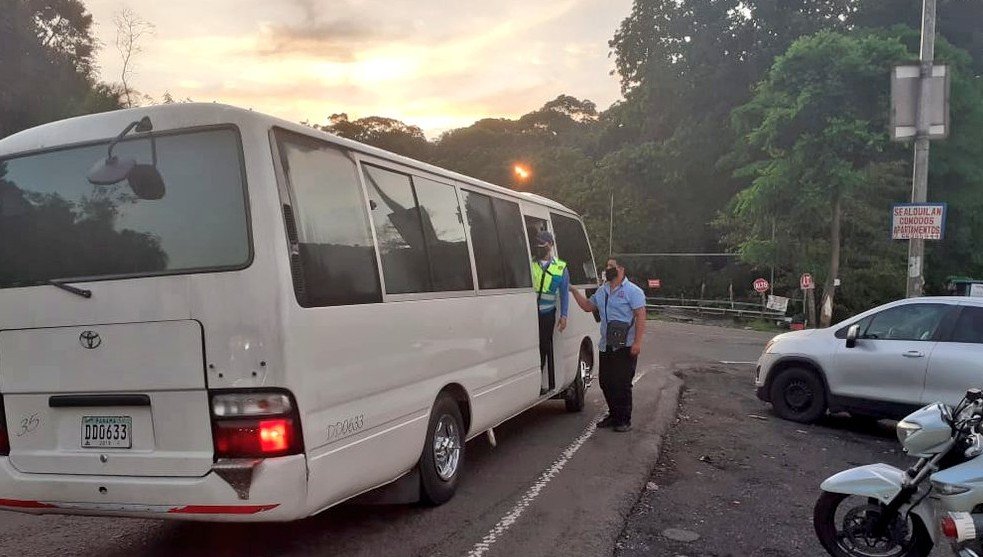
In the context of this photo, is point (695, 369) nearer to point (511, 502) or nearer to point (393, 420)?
point (511, 502)

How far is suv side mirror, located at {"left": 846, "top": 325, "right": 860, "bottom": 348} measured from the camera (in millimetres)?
8070

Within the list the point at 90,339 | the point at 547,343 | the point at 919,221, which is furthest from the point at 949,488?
the point at 919,221

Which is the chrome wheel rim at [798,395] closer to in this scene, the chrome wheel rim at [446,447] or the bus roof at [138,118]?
the chrome wheel rim at [446,447]

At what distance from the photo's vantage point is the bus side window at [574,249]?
8828mm

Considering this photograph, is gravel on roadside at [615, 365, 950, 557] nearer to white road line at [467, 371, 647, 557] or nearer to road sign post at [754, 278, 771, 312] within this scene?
white road line at [467, 371, 647, 557]

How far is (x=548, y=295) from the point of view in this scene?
7773 millimetres

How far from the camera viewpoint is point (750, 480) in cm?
627

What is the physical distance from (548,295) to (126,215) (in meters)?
4.62

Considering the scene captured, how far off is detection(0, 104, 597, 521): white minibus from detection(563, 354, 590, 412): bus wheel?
4499 mm

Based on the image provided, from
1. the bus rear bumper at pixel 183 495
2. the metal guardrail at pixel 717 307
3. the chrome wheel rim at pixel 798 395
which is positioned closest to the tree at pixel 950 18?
the metal guardrail at pixel 717 307

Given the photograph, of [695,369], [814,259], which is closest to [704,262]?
[814,259]

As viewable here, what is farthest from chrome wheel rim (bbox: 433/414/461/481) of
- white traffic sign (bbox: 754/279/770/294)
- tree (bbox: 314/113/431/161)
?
tree (bbox: 314/113/431/161)

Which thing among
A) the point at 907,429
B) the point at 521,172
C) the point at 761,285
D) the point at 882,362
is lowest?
the point at 882,362

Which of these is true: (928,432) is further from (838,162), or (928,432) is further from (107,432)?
(838,162)
